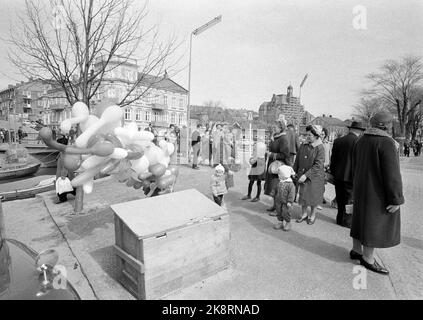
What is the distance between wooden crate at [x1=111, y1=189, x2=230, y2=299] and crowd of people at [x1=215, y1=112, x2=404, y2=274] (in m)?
1.71

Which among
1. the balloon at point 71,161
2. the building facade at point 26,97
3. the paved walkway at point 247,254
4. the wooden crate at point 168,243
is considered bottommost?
the paved walkway at point 247,254

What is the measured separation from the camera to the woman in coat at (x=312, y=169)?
5062 mm

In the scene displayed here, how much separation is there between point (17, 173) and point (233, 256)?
1557 cm

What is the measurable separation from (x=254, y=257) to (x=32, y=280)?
2731 mm

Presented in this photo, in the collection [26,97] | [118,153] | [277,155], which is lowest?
[277,155]

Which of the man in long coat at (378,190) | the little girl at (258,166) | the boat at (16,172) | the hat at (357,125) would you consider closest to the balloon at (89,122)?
the man in long coat at (378,190)

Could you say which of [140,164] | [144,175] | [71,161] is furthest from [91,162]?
[144,175]

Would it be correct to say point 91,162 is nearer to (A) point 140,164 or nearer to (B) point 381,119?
(A) point 140,164

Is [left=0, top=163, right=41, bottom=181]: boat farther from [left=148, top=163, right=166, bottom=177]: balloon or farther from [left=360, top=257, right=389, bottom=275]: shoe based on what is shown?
[left=360, top=257, right=389, bottom=275]: shoe

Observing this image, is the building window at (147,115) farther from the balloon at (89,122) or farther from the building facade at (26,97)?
the balloon at (89,122)

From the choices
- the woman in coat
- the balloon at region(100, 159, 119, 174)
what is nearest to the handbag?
the woman in coat

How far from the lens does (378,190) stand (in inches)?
133

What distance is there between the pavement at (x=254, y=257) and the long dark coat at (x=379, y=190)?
53cm
